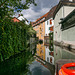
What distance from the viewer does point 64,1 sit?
62.8ft

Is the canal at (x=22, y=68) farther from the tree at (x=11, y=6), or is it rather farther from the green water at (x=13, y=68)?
the tree at (x=11, y=6)

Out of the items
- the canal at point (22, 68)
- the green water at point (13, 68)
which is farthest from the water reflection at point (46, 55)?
the green water at point (13, 68)

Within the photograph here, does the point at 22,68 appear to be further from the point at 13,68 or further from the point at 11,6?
the point at 11,6

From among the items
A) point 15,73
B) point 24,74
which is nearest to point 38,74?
point 24,74

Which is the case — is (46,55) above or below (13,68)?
below

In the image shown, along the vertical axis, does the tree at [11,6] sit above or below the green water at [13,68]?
above

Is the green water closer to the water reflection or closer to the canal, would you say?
the canal

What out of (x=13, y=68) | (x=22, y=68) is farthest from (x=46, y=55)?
(x=13, y=68)

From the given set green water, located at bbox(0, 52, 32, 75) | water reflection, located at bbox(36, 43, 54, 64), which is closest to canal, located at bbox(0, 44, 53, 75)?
green water, located at bbox(0, 52, 32, 75)

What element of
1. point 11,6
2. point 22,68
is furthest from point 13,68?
point 11,6

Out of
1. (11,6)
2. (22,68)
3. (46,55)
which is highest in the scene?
(11,6)

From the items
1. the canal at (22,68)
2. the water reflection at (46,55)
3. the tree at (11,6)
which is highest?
the tree at (11,6)

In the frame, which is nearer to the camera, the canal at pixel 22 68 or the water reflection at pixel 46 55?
the canal at pixel 22 68

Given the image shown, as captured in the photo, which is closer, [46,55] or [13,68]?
[13,68]
